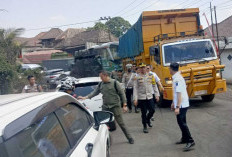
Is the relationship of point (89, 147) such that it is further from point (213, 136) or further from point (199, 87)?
point (199, 87)

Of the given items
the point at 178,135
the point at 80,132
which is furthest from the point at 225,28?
the point at 80,132

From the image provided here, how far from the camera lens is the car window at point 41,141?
1.78 meters

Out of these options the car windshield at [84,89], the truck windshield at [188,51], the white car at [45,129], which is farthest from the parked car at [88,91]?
the white car at [45,129]

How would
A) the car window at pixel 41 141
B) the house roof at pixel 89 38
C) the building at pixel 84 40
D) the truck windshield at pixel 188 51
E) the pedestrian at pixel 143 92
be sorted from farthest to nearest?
1. the house roof at pixel 89 38
2. the building at pixel 84 40
3. the truck windshield at pixel 188 51
4. the pedestrian at pixel 143 92
5. the car window at pixel 41 141

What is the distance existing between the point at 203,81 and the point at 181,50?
1.35 m

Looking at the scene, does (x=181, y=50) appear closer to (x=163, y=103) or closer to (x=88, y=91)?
(x=163, y=103)

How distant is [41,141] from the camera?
2.15m

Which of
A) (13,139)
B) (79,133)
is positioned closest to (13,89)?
(79,133)

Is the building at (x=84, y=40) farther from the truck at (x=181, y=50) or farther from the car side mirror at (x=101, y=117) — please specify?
the car side mirror at (x=101, y=117)

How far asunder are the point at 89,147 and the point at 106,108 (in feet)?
12.1

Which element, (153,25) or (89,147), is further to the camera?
(153,25)

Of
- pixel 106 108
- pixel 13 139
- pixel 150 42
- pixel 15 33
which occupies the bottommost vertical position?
pixel 106 108

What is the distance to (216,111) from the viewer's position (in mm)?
9000

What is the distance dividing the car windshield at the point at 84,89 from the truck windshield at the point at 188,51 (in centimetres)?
339
